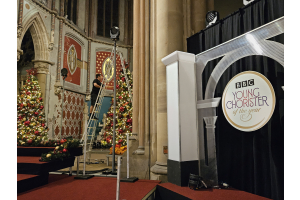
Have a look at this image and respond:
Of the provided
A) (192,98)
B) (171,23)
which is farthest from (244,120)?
(171,23)

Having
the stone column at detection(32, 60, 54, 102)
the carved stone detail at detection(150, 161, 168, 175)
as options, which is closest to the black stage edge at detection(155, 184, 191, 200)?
the carved stone detail at detection(150, 161, 168, 175)

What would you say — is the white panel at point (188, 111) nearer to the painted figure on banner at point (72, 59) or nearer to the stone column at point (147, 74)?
the stone column at point (147, 74)

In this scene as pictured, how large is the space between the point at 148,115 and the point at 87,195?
2186 mm

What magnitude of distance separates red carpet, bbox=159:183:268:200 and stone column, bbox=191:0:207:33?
9.85ft

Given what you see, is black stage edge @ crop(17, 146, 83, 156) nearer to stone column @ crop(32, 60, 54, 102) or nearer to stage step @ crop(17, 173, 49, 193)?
stage step @ crop(17, 173, 49, 193)

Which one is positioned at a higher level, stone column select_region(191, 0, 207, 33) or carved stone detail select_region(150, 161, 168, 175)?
stone column select_region(191, 0, 207, 33)

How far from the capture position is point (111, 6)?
1291 centimetres

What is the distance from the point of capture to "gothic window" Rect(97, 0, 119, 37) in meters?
12.6

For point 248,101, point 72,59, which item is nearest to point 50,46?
point 72,59

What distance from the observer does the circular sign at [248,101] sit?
253 centimetres

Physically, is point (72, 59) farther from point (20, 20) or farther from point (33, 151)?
point (33, 151)

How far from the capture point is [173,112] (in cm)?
335

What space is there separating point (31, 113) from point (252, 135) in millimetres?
7809

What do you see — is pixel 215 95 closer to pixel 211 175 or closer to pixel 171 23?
pixel 211 175
